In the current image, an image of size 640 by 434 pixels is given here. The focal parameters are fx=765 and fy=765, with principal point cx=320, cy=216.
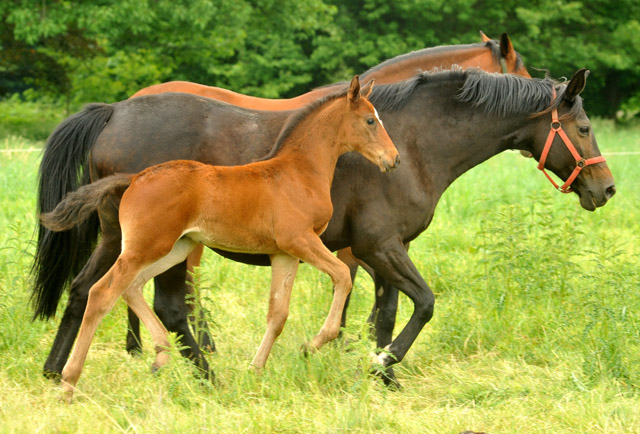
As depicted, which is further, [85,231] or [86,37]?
[86,37]

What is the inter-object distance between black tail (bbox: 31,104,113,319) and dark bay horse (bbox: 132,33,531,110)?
152 cm

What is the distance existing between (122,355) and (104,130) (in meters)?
1.46

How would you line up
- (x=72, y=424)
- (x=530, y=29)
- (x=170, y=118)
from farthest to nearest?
1. (x=530, y=29)
2. (x=170, y=118)
3. (x=72, y=424)

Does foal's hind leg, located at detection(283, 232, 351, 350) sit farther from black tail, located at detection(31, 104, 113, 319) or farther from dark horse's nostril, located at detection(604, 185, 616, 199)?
dark horse's nostril, located at detection(604, 185, 616, 199)

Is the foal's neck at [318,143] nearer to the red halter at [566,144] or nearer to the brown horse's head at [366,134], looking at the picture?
the brown horse's head at [366,134]

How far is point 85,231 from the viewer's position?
456 centimetres

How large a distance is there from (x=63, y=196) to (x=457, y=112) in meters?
2.35

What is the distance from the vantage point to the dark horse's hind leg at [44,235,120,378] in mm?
4176

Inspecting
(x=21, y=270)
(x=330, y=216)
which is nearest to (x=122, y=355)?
(x=21, y=270)

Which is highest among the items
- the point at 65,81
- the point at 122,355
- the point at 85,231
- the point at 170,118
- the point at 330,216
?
the point at 170,118

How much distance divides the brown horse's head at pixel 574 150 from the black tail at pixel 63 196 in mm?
2566

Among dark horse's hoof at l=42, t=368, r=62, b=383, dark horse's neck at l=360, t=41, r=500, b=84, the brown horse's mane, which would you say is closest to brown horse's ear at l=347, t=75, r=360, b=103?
dark horse's neck at l=360, t=41, r=500, b=84

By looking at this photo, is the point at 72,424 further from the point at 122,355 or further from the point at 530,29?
the point at 530,29

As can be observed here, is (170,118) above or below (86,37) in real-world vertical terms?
above
